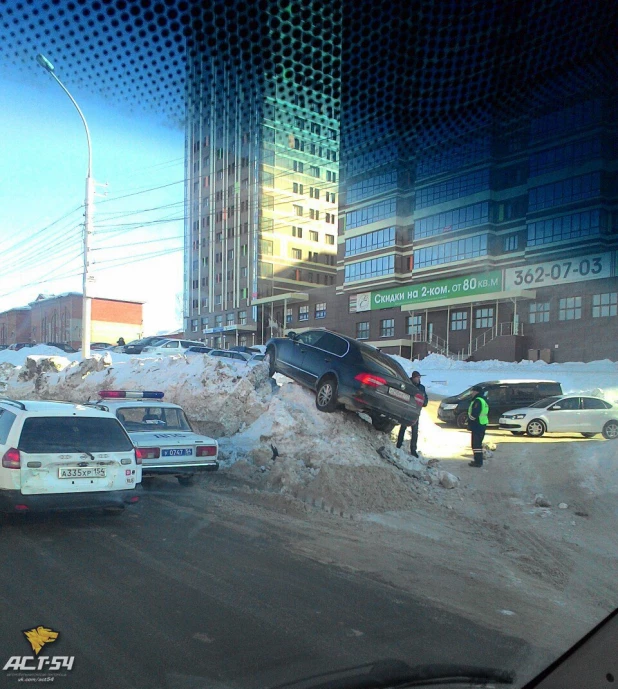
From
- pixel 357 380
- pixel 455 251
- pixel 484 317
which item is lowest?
pixel 357 380

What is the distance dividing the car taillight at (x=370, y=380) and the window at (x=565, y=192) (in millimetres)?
4769

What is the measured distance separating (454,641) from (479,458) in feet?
26.2

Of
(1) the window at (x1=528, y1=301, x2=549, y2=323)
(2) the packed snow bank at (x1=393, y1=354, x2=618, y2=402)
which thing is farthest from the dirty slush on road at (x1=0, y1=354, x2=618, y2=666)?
Result: (1) the window at (x1=528, y1=301, x2=549, y2=323)

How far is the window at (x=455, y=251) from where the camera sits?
8.85 metres

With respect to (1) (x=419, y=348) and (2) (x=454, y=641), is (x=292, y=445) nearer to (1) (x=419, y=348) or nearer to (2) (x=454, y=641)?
(2) (x=454, y=641)

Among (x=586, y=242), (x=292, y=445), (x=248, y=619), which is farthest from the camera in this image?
(x=292, y=445)

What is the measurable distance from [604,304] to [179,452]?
865cm

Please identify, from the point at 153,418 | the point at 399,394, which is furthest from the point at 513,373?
the point at 153,418

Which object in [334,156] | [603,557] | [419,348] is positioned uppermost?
[334,156]

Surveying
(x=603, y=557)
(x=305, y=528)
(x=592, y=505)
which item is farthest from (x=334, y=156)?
(x=592, y=505)

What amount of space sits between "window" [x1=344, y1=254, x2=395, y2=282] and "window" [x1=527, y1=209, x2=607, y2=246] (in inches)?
200

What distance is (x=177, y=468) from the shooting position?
29.3 feet

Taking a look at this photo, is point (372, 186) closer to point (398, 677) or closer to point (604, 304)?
point (604, 304)

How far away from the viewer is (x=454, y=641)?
3.92m
